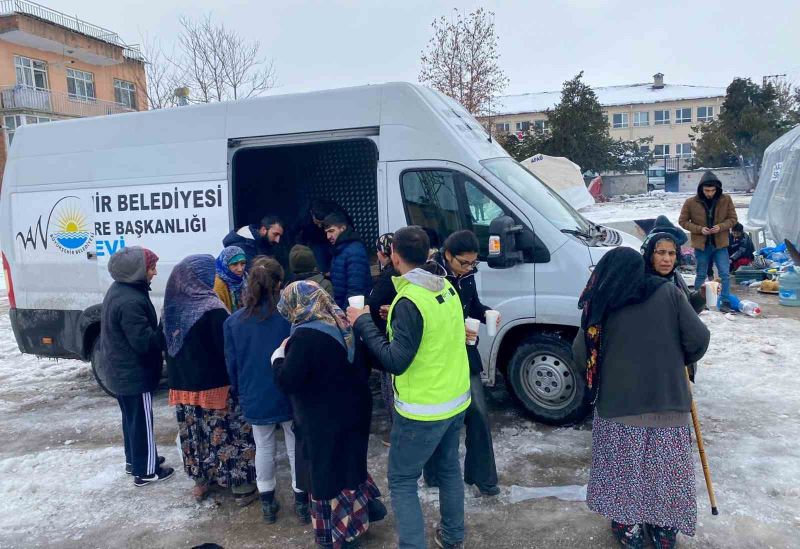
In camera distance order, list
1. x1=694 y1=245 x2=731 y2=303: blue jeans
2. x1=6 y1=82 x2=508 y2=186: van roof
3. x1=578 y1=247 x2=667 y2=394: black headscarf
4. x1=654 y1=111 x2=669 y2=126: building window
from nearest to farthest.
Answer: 1. x1=578 y1=247 x2=667 y2=394: black headscarf
2. x1=6 y1=82 x2=508 y2=186: van roof
3. x1=694 y1=245 x2=731 y2=303: blue jeans
4. x1=654 y1=111 x2=669 y2=126: building window

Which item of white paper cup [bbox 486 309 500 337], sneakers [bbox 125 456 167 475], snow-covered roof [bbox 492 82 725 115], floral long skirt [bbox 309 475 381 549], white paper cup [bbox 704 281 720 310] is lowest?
sneakers [bbox 125 456 167 475]

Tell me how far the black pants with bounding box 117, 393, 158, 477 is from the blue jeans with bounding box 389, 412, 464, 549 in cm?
205

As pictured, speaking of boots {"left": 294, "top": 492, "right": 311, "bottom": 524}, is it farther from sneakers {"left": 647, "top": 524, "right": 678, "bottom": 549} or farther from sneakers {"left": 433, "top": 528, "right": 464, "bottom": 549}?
sneakers {"left": 647, "top": 524, "right": 678, "bottom": 549}

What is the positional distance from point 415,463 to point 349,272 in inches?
81.9

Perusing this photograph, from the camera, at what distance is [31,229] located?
614cm

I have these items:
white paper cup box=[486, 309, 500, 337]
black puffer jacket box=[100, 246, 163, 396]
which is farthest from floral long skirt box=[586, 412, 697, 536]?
black puffer jacket box=[100, 246, 163, 396]

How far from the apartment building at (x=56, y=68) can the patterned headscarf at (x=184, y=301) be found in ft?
97.5

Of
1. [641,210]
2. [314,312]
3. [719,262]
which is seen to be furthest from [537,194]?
[641,210]

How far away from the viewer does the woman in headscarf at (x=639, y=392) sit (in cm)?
294

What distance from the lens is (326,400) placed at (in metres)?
3.11

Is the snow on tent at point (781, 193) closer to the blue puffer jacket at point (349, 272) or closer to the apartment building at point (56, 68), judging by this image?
the blue puffer jacket at point (349, 272)

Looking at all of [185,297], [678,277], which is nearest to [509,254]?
[678,277]

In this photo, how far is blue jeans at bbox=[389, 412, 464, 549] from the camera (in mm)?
3004

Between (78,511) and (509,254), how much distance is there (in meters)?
3.39
